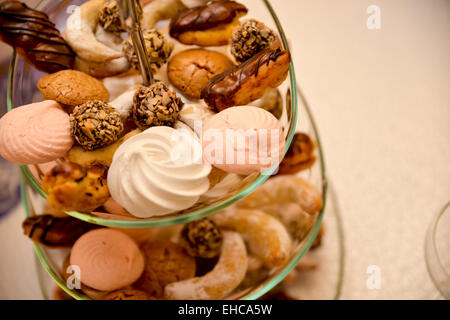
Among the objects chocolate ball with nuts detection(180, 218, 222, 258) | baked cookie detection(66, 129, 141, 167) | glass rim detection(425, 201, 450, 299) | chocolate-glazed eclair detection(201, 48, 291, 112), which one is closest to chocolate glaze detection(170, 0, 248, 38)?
chocolate-glazed eclair detection(201, 48, 291, 112)

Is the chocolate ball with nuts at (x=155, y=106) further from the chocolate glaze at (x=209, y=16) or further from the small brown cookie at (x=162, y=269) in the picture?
the small brown cookie at (x=162, y=269)

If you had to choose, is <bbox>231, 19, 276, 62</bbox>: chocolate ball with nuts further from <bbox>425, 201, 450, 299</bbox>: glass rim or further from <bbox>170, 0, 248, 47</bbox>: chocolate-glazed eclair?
<bbox>425, 201, 450, 299</bbox>: glass rim

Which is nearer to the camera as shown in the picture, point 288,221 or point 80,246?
point 80,246

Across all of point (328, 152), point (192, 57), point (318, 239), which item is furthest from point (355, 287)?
point (192, 57)
